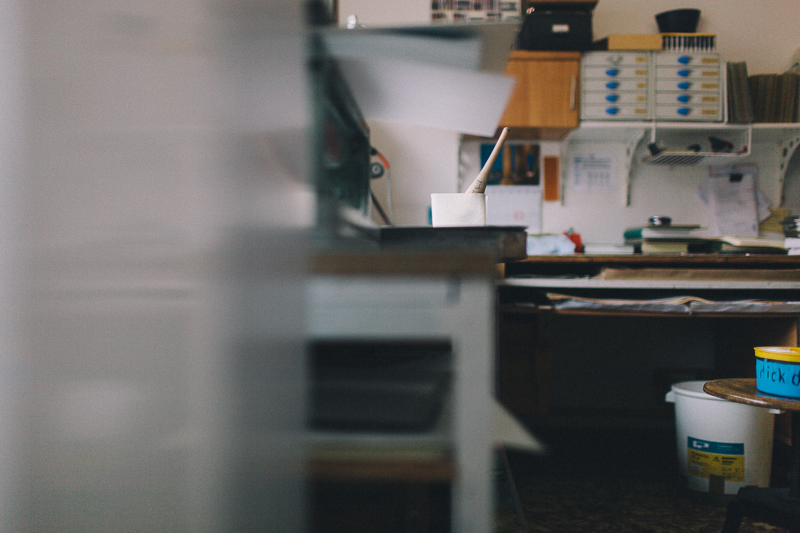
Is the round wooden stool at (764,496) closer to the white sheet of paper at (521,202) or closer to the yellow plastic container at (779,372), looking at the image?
the yellow plastic container at (779,372)

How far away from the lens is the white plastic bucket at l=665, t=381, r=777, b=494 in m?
1.45

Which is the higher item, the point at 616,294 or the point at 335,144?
the point at 335,144

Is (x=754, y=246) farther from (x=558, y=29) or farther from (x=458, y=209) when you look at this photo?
(x=458, y=209)

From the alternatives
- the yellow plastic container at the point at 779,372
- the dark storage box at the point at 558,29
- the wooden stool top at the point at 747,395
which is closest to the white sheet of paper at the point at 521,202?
the dark storage box at the point at 558,29

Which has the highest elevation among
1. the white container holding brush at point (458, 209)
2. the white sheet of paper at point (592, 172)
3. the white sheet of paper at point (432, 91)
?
the white sheet of paper at point (592, 172)

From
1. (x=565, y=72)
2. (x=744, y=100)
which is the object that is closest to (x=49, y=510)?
(x=565, y=72)

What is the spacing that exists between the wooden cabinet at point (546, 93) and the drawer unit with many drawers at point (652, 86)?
0.06m

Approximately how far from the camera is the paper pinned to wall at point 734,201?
2.39 m

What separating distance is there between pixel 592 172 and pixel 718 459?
146 centimetres

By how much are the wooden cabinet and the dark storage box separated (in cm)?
4

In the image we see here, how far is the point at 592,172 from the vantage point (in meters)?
2.47

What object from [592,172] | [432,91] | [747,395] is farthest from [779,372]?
[592,172]

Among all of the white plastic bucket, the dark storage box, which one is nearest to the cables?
the dark storage box

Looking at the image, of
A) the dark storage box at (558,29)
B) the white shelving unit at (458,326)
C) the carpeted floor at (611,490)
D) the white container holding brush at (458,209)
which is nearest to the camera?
the white shelving unit at (458,326)
